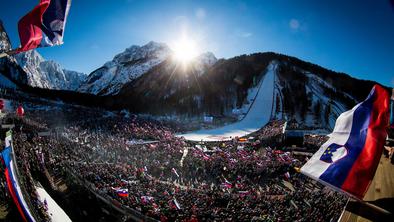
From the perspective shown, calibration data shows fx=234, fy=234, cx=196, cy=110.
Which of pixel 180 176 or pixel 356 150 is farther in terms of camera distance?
pixel 180 176

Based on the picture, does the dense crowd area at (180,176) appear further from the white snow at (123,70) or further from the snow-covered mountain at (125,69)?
the white snow at (123,70)

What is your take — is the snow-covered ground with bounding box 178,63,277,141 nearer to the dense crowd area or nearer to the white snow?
the dense crowd area

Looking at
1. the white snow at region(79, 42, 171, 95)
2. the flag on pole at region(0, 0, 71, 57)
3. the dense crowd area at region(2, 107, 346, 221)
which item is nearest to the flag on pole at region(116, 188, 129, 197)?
the dense crowd area at region(2, 107, 346, 221)

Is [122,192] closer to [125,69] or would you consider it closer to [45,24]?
[45,24]

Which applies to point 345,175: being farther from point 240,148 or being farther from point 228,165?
point 240,148

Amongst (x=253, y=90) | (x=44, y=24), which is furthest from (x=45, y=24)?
(x=253, y=90)

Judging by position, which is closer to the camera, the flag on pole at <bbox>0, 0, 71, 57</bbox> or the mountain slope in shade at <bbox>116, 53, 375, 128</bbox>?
the flag on pole at <bbox>0, 0, 71, 57</bbox>
